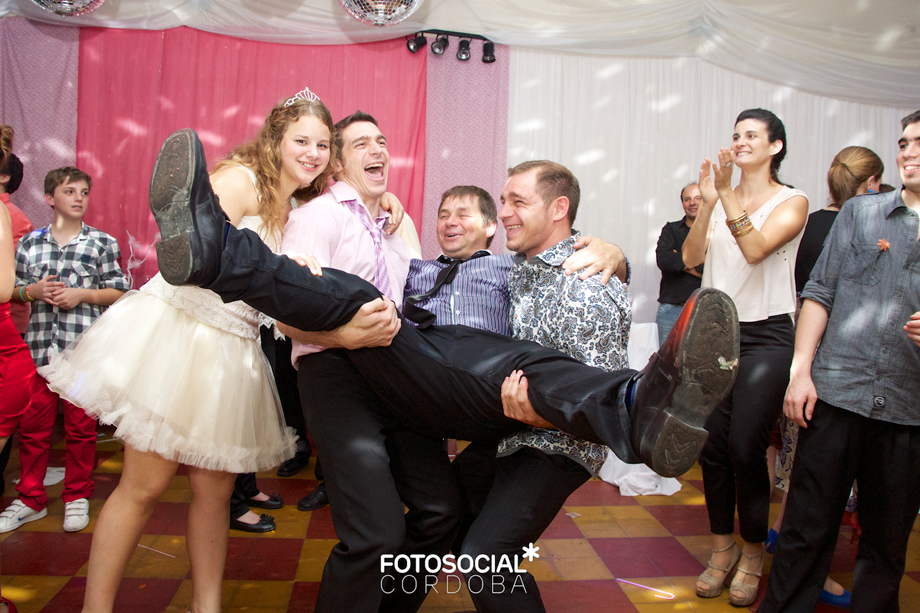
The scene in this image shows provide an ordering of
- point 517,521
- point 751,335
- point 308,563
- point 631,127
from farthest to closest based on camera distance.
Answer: point 631,127 → point 308,563 → point 751,335 → point 517,521

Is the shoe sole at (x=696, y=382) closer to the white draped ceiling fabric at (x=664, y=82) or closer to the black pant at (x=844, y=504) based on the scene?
the black pant at (x=844, y=504)

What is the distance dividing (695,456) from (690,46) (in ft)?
15.4

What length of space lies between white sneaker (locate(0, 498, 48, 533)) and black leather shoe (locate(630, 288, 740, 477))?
2.74m

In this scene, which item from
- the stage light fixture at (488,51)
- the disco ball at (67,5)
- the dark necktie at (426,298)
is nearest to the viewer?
the dark necktie at (426,298)

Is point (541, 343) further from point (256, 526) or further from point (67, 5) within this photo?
point (67, 5)

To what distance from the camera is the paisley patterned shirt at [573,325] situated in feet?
5.70

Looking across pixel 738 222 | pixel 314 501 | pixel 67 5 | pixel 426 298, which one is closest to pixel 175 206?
pixel 426 298

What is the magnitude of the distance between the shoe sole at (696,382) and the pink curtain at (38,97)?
4568 mm

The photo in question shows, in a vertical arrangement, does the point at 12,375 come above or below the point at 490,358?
below

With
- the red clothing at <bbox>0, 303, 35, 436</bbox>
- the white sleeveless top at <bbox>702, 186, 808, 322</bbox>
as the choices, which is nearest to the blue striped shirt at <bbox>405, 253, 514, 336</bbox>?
the white sleeveless top at <bbox>702, 186, 808, 322</bbox>

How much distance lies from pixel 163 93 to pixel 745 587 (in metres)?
4.66

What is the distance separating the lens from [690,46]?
5129 mm

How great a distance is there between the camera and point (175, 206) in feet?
4.90

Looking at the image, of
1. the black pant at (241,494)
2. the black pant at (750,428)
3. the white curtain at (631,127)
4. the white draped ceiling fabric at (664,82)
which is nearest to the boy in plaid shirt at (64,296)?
the black pant at (241,494)
